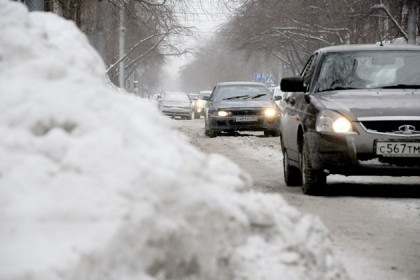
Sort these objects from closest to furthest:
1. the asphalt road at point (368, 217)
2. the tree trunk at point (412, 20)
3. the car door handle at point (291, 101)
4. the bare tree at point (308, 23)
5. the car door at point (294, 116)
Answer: the asphalt road at point (368, 217), the car door at point (294, 116), the car door handle at point (291, 101), the tree trunk at point (412, 20), the bare tree at point (308, 23)

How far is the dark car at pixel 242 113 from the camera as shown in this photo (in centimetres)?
2466

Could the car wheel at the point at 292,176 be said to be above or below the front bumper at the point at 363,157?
below

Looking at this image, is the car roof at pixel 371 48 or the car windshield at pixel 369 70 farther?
the car roof at pixel 371 48

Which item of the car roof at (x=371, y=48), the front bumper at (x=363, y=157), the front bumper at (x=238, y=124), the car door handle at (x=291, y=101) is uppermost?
the car roof at (x=371, y=48)

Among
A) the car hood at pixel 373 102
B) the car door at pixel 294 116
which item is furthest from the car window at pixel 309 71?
the car hood at pixel 373 102

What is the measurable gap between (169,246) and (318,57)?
7.66 m

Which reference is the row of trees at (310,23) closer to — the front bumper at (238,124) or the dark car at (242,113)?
the dark car at (242,113)

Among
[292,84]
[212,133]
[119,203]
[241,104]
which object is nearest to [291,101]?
[292,84]

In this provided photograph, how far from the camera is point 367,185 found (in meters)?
11.1

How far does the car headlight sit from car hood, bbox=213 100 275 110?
15488mm

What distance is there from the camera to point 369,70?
1014 cm

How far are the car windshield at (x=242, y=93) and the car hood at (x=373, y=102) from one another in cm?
Result: 1549

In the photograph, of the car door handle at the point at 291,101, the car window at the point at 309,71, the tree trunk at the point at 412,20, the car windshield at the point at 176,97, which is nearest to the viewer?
the car window at the point at 309,71

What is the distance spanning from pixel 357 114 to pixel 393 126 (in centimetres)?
35
